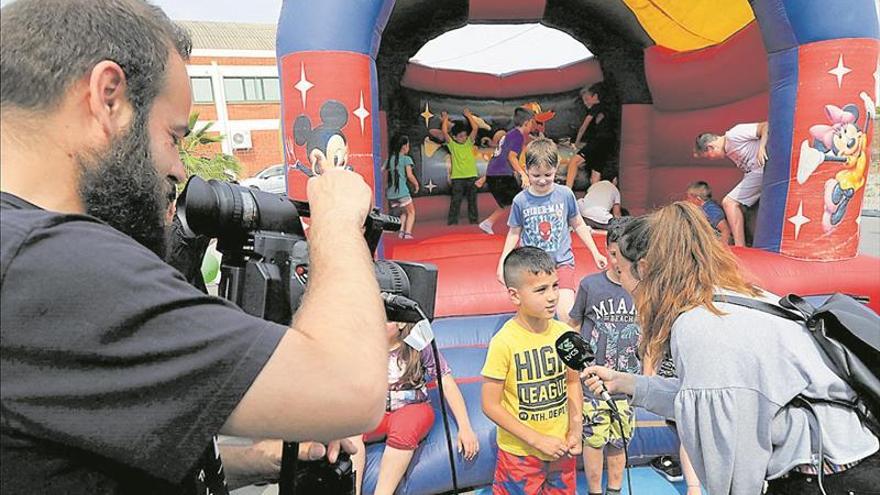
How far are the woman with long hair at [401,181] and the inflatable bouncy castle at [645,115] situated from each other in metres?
0.18

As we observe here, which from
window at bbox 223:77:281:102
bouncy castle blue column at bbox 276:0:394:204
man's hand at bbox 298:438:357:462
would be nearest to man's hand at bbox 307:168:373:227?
man's hand at bbox 298:438:357:462

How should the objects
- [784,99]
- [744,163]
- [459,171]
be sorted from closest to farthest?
[784,99] < [744,163] < [459,171]

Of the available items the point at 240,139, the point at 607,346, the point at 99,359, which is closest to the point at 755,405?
the point at 607,346

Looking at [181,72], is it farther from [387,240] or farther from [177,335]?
[387,240]

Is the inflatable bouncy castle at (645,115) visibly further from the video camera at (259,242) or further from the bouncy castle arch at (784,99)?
the video camera at (259,242)

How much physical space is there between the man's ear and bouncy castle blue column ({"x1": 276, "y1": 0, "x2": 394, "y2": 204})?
2.93 metres

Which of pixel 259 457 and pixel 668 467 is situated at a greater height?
pixel 259 457

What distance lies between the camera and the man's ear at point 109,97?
2.19 feet

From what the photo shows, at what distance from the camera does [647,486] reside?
2.54 meters

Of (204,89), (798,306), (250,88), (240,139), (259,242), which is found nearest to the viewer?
(259,242)

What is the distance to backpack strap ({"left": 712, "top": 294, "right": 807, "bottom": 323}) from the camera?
1.46 meters

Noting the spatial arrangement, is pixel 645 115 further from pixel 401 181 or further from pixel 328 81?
pixel 328 81

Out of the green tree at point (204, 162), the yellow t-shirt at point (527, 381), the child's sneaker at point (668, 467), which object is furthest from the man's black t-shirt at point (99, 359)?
the green tree at point (204, 162)

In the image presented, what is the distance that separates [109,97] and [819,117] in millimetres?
4034
